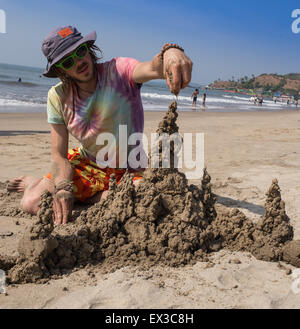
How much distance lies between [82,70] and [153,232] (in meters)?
1.24

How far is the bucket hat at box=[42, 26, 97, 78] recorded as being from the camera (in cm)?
226

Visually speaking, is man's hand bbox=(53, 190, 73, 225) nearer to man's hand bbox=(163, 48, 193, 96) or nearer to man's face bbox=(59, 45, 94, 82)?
man's face bbox=(59, 45, 94, 82)

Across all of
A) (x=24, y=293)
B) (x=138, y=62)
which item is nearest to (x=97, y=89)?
(x=138, y=62)

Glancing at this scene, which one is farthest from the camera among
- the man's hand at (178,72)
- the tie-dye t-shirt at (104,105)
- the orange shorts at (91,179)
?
the orange shorts at (91,179)

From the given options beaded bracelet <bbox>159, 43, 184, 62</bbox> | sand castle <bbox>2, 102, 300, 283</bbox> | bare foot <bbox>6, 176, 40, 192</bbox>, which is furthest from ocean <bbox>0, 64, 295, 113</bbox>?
bare foot <bbox>6, 176, 40, 192</bbox>

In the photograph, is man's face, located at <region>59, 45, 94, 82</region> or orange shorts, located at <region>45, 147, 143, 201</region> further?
orange shorts, located at <region>45, 147, 143, 201</region>

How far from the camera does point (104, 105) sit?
256 centimetres

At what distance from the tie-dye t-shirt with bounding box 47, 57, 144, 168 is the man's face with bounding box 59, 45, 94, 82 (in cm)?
12

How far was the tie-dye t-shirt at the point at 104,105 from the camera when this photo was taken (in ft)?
8.33

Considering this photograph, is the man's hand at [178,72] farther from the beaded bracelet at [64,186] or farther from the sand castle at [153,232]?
the beaded bracelet at [64,186]

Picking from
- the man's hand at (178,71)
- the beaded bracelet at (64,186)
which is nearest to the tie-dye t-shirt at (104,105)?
the beaded bracelet at (64,186)

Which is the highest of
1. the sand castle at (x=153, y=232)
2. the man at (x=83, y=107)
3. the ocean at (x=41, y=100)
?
the ocean at (x=41, y=100)

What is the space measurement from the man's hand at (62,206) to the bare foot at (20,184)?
2.13ft

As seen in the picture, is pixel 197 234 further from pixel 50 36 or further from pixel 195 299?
pixel 50 36
